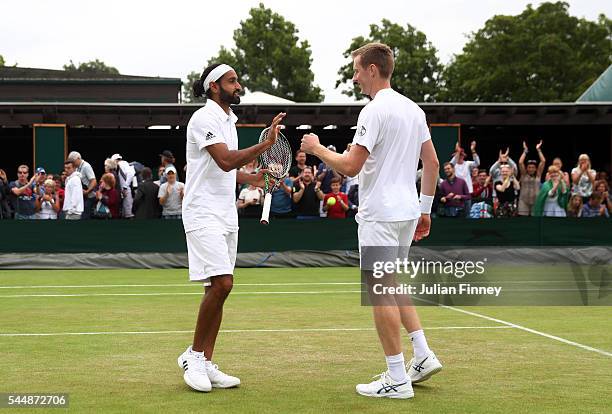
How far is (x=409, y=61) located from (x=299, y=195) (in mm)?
57949

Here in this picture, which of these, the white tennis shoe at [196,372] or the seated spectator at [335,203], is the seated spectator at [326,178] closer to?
the seated spectator at [335,203]

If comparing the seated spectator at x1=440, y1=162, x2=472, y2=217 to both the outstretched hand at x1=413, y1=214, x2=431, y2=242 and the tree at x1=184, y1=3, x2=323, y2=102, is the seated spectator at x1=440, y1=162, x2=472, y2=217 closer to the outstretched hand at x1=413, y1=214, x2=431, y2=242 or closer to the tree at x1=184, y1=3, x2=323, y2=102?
the outstretched hand at x1=413, y1=214, x2=431, y2=242

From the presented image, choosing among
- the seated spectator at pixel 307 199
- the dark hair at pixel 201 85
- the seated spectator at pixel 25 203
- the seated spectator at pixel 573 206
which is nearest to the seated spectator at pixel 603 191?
the seated spectator at pixel 573 206

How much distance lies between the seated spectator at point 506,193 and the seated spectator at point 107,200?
806 centimetres

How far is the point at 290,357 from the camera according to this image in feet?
28.0

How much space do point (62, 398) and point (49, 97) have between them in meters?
37.4

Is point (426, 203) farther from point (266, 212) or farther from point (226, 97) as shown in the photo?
point (226, 97)

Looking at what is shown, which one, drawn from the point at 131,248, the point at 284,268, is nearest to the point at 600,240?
the point at 284,268

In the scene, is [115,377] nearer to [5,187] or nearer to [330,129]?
[5,187]

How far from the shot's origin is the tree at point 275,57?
76.1 metres

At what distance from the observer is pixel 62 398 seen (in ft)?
21.8

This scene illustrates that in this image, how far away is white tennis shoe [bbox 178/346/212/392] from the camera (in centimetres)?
698

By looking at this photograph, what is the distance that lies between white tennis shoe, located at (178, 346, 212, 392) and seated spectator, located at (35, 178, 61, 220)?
14496 mm

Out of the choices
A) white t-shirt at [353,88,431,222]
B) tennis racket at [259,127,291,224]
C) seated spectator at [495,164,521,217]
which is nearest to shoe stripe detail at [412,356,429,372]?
white t-shirt at [353,88,431,222]
